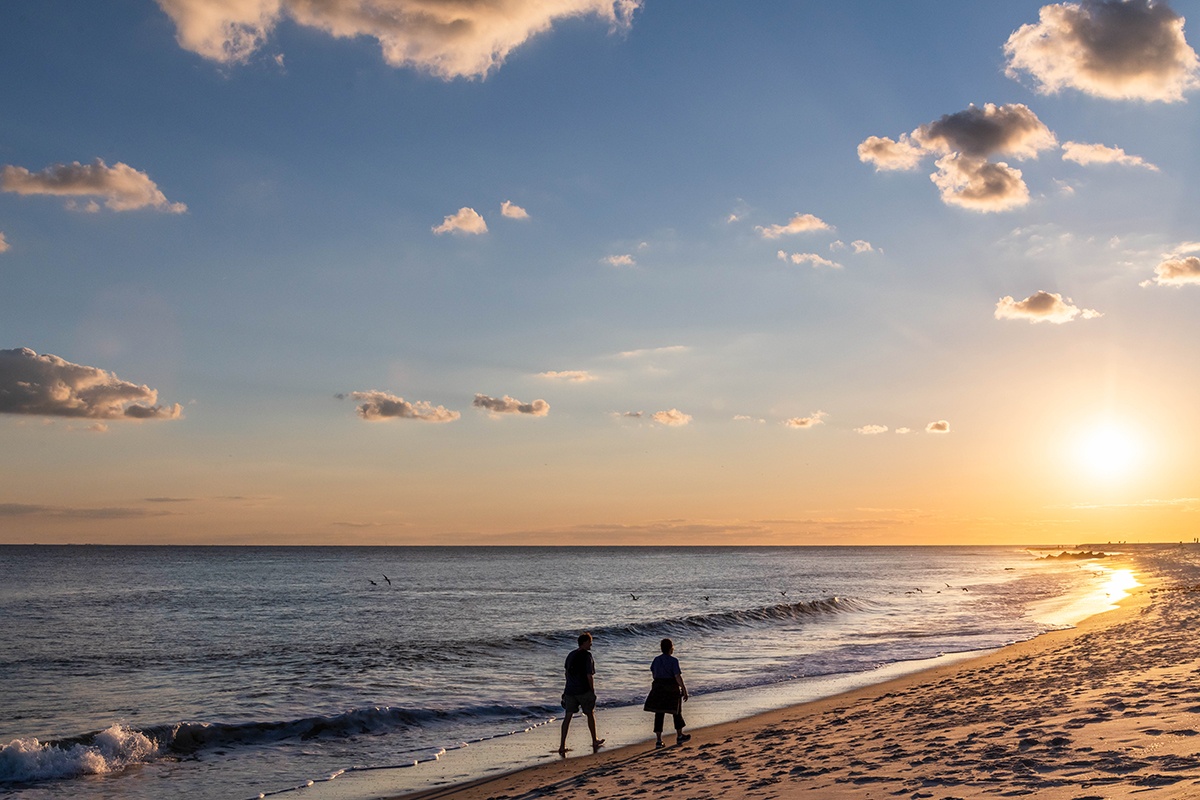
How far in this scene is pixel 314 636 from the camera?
3875 cm

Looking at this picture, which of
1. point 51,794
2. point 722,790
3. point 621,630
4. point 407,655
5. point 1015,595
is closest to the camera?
point 722,790

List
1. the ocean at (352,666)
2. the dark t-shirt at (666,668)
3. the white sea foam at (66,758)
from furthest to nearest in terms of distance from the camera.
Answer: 1. the ocean at (352,666)
2. the white sea foam at (66,758)
3. the dark t-shirt at (666,668)

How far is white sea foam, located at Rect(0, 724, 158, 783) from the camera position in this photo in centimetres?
1502

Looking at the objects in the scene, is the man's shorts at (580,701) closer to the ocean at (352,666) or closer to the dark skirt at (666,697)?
the dark skirt at (666,697)

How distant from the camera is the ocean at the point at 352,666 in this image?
1579cm

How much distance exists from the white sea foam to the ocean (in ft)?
0.11

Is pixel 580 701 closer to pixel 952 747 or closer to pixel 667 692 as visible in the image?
pixel 667 692

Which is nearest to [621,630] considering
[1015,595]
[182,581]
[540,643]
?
[540,643]

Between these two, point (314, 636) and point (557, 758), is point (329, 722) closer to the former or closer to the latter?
point (557, 758)

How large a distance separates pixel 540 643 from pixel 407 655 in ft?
17.7

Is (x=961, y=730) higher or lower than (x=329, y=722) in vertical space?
higher

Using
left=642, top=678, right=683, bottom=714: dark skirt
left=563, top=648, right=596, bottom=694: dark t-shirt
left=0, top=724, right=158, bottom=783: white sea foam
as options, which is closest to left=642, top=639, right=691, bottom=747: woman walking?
left=642, top=678, right=683, bottom=714: dark skirt

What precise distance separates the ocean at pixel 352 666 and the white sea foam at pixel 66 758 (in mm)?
34

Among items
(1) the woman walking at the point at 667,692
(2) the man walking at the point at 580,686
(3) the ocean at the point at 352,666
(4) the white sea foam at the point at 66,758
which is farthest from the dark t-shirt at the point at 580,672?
(4) the white sea foam at the point at 66,758
